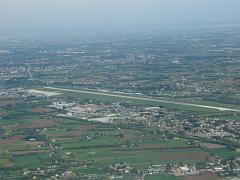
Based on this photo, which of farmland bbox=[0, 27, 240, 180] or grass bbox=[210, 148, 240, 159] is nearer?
farmland bbox=[0, 27, 240, 180]

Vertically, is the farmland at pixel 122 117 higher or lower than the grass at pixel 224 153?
lower

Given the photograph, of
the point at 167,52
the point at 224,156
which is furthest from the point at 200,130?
the point at 167,52

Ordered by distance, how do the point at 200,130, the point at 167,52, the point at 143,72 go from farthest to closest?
1. the point at 167,52
2. the point at 143,72
3. the point at 200,130

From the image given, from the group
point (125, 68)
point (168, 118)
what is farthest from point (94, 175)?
point (125, 68)

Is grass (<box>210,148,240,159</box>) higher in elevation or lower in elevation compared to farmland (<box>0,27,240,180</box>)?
higher

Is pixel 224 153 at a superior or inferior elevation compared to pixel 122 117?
superior

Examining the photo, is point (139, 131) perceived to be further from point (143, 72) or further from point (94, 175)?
point (143, 72)

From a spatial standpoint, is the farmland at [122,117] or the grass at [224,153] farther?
the grass at [224,153]

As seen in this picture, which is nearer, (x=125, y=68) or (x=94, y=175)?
(x=94, y=175)

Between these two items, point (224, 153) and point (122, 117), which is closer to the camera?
point (224, 153)

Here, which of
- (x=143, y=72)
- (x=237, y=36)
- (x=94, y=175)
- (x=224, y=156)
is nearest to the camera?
(x=94, y=175)
